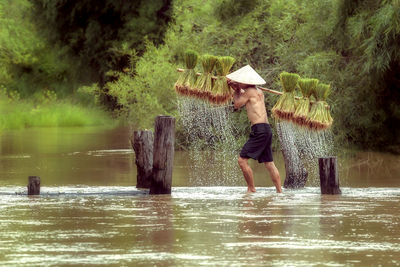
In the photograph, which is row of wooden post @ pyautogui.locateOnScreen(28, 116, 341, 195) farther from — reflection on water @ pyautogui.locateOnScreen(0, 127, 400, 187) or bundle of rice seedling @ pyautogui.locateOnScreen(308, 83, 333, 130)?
reflection on water @ pyautogui.locateOnScreen(0, 127, 400, 187)

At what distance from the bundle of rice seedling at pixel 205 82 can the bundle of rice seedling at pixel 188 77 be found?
0.27ft

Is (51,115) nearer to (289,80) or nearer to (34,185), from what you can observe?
(289,80)

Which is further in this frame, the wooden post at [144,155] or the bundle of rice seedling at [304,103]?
the wooden post at [144,155]

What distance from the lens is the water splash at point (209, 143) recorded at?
1681 cm

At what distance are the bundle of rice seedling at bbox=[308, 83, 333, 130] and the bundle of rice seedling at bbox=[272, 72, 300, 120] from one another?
0.28 m

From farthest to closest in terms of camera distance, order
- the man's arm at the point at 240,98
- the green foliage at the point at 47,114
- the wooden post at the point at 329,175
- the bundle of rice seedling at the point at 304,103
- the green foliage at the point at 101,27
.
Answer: the green foliage at the point at 47,114
the green foliage at the point at 101,27
the bundle of rice seedling at the point at 304,103
the man's arm at the point at 240,98
the wooden post at the point at 329,175

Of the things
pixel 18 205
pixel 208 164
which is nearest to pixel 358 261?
pixel 18 205

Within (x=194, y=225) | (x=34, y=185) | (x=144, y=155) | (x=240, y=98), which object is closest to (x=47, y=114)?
(x=144, y=155)

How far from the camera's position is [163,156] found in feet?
47.5

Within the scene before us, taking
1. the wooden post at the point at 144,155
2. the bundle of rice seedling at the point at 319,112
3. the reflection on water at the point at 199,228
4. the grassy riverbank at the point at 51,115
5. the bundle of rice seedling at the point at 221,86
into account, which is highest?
the grassy riverbank at the point at 51,115

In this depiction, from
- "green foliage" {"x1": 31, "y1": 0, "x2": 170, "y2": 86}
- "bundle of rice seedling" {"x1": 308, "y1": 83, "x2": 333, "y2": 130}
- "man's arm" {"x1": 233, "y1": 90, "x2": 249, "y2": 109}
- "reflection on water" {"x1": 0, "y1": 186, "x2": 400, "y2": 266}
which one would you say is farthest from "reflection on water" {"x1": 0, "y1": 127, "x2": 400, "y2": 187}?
"green foliage" {"x1": 31, "y1": 0, "x2": 170, "y2": 86}

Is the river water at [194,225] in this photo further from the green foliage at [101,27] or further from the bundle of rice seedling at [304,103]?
the green foliage at [101,27]

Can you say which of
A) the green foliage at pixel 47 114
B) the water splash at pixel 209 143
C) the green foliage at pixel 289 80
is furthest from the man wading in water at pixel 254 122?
the green foliage at pixel 47 114

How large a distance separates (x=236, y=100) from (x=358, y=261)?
6.31m
